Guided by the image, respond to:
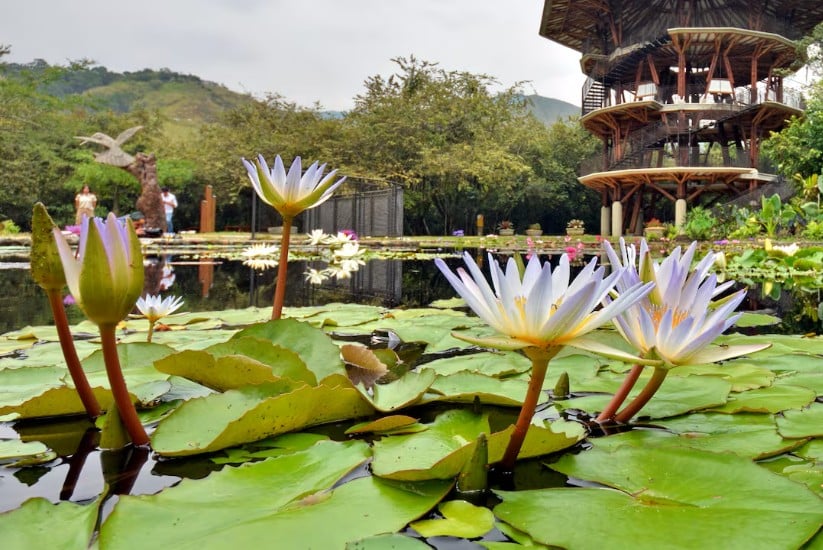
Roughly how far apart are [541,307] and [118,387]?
41 centimetres

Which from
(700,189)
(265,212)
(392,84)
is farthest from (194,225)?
(700,189)

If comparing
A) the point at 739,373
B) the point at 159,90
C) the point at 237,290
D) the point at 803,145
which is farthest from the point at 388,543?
the point at 159,90

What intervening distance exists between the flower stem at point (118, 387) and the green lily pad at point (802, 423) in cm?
74

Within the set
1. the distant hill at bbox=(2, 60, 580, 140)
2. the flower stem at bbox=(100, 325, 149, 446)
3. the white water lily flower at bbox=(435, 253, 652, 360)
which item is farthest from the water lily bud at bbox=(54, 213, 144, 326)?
the distant hill at bbox=(2, 60, 580, 140)

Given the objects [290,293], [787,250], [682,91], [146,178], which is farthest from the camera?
[682,91]

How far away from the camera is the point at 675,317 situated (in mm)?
628

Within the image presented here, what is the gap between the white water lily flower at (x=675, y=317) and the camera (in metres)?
0.57

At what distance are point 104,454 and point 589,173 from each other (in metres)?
15.5

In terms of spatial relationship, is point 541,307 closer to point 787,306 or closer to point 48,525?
point 48,525

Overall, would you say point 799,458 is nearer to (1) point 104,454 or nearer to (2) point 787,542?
(2) point 787,542

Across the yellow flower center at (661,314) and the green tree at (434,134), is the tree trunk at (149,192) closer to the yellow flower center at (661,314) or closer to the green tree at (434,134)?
the green tree at (434,134)

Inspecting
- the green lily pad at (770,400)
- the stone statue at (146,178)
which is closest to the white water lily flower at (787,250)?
the green lily pad at (770,400)

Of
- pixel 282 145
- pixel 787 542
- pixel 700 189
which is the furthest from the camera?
pixel 282 145

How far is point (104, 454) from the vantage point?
639 mm
